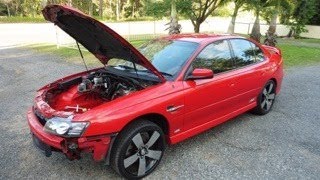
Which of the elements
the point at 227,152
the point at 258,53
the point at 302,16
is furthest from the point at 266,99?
the point at 302,16

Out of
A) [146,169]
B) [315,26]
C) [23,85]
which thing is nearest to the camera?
[146,169]

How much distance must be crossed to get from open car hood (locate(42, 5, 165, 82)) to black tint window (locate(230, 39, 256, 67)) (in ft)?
5.52

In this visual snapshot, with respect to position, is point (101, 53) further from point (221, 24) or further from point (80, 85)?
point (221, 24)

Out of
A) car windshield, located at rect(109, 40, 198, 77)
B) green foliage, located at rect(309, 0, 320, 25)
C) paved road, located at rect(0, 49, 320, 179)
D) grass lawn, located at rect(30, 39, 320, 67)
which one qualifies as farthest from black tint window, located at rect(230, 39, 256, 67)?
green foliage, located at rect(309, 0, 320, 25)

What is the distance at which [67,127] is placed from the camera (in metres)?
3.38

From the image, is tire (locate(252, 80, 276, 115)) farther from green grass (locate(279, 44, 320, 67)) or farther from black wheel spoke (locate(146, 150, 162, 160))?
green grass (locate(279, 44, 320, 67))

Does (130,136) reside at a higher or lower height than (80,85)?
lower

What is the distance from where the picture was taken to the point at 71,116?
11.3 ft

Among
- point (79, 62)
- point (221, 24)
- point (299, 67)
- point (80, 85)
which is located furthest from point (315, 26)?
point (80, 85)

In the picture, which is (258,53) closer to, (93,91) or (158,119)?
(158,119)

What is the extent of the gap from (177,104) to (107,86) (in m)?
1.04

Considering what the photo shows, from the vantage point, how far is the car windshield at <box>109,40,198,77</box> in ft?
14.5

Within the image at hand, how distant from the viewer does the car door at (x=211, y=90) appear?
4.33m

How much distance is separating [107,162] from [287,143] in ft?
9.06
